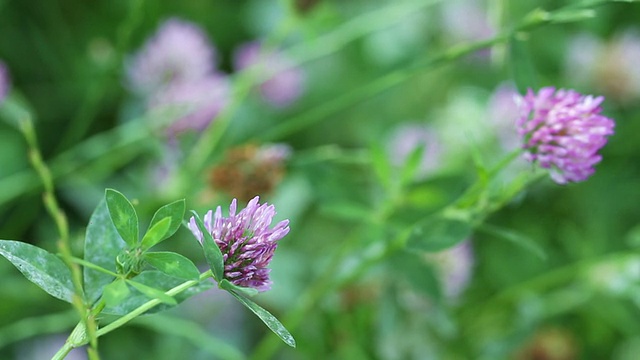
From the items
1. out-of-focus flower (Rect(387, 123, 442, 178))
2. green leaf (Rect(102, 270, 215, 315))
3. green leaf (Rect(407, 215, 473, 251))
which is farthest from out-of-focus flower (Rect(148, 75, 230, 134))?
green leaf (Rect(102, 270, 215, 315))

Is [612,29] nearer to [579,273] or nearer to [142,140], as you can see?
[579,273]

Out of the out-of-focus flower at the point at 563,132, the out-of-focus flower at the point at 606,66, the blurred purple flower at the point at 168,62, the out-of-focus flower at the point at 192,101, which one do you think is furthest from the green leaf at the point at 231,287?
the out-of-focus flower at the point at 606,66

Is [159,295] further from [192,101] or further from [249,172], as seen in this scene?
[192,101]

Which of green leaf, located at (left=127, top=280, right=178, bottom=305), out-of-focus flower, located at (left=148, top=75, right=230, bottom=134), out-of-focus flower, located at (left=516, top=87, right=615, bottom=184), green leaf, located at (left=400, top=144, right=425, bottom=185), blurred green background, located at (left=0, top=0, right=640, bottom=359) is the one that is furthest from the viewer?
out-of-focus flower, located at (left=148, top=75, right=230, bottom=134)

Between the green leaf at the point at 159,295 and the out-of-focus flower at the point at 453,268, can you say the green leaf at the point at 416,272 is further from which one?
the green leaf at the point at 159,295

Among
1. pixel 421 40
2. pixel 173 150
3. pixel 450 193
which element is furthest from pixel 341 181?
pixel 421 40

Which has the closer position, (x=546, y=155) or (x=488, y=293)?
(x=546, y=155)

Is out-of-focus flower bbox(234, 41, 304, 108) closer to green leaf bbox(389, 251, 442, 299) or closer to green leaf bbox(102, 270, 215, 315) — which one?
green leaf bbox(389, 251, 442, 299)
